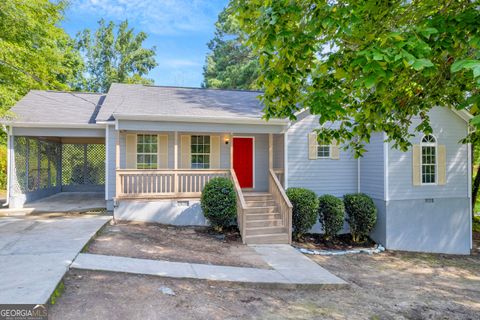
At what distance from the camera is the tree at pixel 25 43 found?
838 cm

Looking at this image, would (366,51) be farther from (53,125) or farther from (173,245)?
(53,125)

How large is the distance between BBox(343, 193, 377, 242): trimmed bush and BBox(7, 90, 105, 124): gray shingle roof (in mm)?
9174

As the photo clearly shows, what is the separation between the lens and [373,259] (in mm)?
8805

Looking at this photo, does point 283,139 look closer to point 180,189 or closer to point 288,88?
point 180,189

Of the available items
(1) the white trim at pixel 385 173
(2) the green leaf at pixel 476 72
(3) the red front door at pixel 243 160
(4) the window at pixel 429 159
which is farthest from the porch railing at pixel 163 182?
(2) the green leaf at pixel 476 72

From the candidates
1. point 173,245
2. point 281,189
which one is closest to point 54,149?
point 173,245

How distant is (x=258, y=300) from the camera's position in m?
4.57

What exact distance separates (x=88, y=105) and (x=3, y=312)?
10026mm

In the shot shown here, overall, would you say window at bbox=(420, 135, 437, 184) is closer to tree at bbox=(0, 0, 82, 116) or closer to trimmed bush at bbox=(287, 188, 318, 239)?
trimmed bush at bbox=(287, 188, 318, 239)

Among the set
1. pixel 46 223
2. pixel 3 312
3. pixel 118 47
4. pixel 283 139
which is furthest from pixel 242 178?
pixel 118 47

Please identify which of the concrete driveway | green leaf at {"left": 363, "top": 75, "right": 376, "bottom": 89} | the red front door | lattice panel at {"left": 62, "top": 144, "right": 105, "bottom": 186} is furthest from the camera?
lattice panel at {"left": 62, "top": 144, "right": 105, "bottom": 186}

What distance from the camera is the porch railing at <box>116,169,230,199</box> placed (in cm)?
923

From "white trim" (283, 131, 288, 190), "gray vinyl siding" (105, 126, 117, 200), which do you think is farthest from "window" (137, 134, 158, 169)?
"white trim" (283, 131, 288, 190)

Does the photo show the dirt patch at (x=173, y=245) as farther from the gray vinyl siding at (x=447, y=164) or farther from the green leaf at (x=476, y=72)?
the gray vinyl siding at (x=447, y=164)
